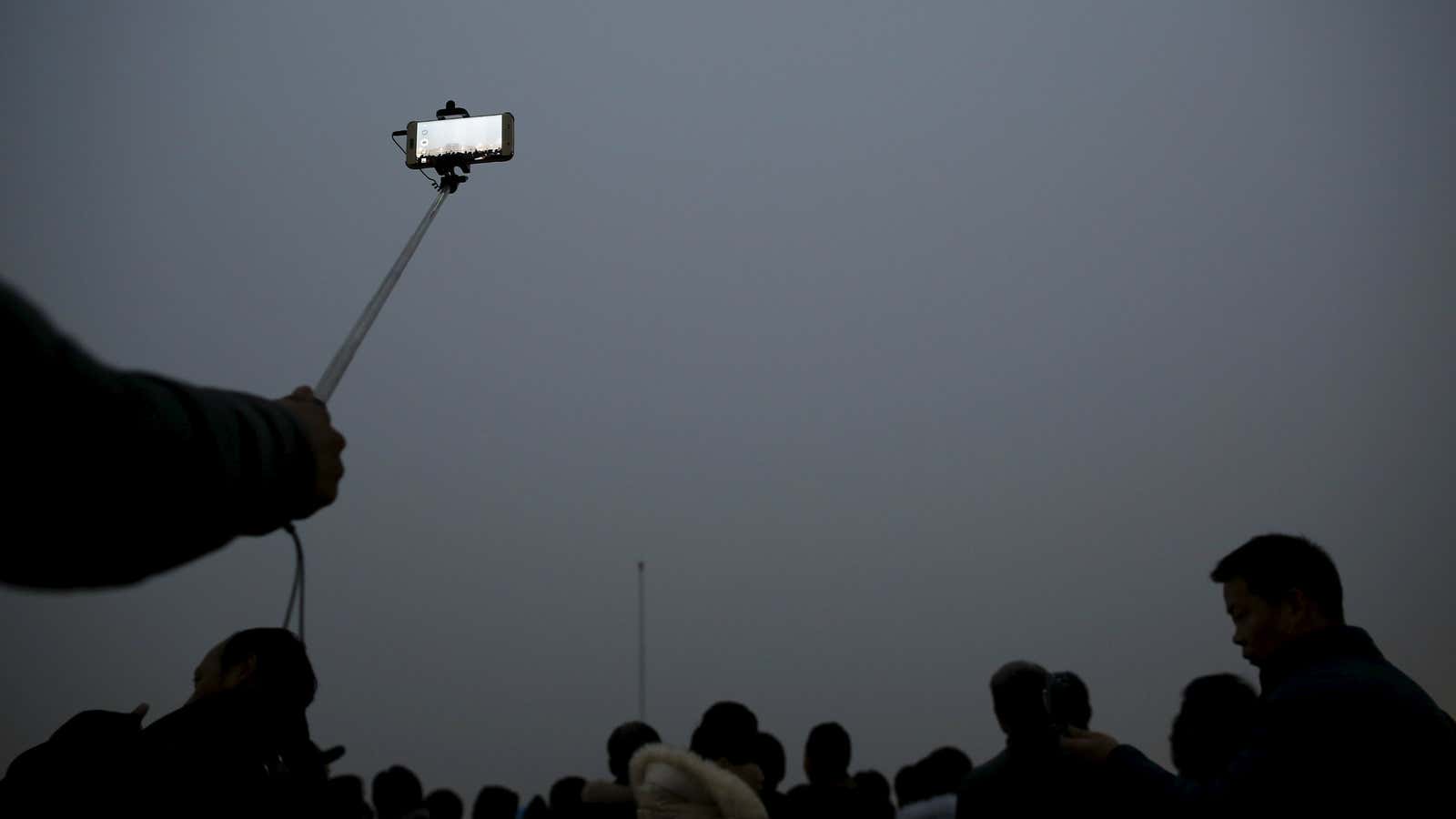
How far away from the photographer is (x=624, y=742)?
4090 mm

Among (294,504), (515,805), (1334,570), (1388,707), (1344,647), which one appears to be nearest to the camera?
(294,504)

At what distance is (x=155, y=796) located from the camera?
83.0 inches

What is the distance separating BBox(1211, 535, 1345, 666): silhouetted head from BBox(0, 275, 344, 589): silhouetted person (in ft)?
7.37

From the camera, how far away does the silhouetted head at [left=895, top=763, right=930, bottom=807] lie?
4.33 metres

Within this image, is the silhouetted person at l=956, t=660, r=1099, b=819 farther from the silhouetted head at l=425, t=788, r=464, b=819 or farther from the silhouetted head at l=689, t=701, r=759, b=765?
the silhouetted head at l=425, t=788, r=464, b=819

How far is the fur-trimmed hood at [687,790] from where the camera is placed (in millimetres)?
2840

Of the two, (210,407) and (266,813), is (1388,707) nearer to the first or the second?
(210,407)

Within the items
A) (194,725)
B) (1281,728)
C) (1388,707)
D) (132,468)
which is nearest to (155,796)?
(194,725)

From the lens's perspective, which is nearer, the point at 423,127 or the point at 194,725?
the point at 194,725

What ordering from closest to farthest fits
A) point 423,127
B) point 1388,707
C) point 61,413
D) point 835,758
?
1. point 61,413
2. point 1388,707
3. point 423,127
4. point 835,758

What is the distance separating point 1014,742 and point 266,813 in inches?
76.7

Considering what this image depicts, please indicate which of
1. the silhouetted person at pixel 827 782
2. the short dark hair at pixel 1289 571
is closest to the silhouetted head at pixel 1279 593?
the short dark hair at pixel 1289 571

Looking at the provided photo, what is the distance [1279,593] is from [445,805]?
15.9 ft

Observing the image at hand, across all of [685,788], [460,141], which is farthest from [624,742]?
[460,141]
